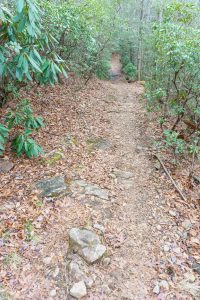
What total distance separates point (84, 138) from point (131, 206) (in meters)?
2.29

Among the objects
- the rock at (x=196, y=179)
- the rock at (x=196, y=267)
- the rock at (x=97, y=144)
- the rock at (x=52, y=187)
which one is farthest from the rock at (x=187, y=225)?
the rock at (x=97, y=144)

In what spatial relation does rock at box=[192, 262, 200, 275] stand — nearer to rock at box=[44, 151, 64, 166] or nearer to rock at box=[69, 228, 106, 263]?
rock at box=[69, 228, 106, 263]

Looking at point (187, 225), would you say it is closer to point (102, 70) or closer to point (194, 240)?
point (194, 240)

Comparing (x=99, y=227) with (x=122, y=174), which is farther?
(x=122, y=174)

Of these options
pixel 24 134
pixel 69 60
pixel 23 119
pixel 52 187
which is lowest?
pixel 52 187

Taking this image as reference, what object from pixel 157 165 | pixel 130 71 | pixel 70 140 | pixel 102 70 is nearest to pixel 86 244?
pixel 157 165

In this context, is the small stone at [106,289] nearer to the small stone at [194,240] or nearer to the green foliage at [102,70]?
the small stone at [194,240]

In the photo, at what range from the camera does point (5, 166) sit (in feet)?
13.5

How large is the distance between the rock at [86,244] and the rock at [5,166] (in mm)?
1685

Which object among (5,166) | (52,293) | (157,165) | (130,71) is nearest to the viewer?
(52,293)

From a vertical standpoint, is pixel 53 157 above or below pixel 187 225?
above

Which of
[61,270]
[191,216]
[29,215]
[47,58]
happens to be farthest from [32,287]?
[47,58]

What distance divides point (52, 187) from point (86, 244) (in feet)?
3.93

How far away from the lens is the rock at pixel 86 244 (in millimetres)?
2807
